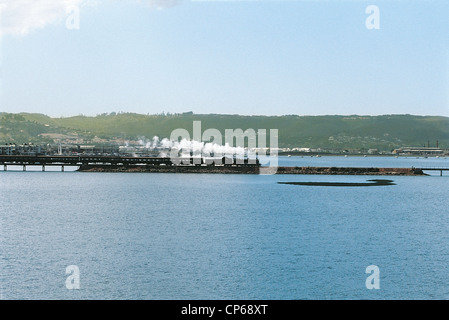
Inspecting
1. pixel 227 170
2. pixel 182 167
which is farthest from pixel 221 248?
pixel 182 167

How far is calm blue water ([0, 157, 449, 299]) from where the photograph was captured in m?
40.6

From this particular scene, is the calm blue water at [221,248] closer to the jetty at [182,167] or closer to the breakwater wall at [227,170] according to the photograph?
the breakwater wall at [227,170]

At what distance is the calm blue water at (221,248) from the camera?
133 feet

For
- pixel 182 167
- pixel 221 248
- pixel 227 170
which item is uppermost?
pixel 221 248

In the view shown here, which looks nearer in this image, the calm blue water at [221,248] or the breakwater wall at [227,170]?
the calm blue water at [221,248]

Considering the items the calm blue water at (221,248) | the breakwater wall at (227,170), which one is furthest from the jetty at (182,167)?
the calm blue water at (221,248)

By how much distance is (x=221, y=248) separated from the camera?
5575cm

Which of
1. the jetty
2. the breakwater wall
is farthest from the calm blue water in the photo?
the jetty

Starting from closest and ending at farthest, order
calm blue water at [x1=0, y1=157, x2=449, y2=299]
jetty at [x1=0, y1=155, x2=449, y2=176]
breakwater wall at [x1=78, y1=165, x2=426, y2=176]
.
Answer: calm blue water at [x1=0, y1=157, x2=449, y2=299] < breakwater wall at [x1=78, y1=165, x2=426, y2=176] < jetty at [x1=0, y1=155, x2=449, y2=176]

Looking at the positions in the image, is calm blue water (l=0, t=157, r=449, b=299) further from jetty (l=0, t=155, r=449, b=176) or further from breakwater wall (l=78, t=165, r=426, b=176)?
jetty (l=0, t=155, r=449, b=176)

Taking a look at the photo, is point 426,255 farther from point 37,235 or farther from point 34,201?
point 34,201

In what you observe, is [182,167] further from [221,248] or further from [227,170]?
[221,248]
